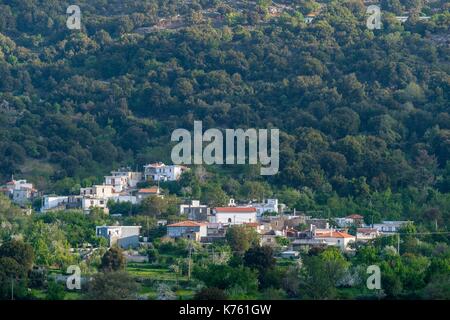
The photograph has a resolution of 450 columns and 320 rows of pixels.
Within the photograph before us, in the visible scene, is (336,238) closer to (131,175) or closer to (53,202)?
(53,202)

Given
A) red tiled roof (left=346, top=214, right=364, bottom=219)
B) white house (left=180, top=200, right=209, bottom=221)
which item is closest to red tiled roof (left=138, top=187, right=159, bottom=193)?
white house (left=180, top=200, right=209, bottom=221)

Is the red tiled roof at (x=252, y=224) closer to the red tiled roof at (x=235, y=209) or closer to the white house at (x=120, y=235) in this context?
the red tiled roof at (x=235, y=209)

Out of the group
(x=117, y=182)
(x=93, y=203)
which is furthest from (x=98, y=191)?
(x=117, y=182)

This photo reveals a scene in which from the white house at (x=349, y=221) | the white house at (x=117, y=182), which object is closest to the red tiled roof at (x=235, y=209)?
the white house at (x=349, y=221)

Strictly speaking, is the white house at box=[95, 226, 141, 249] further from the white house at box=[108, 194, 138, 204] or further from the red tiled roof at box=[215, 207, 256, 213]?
the white house at box=[108, 194, 138, 204]
